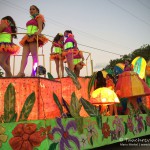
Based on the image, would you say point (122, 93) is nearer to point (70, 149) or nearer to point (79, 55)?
point (79, 55)

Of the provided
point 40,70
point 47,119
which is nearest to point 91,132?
point 47,119

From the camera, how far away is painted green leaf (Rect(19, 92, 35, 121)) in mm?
3972

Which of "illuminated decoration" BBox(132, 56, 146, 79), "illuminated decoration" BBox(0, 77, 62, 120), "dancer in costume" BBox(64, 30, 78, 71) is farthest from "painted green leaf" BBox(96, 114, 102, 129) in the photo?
"illuminated decoration" BBox(132, 56, 146, 79)

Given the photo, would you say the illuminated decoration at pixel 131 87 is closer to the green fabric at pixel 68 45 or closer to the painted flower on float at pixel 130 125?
the painted flower on float at pixel 130 125

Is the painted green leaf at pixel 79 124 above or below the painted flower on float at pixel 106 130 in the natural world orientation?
above

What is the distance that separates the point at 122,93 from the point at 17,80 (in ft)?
12.1

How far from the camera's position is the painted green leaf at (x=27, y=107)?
13.0ft

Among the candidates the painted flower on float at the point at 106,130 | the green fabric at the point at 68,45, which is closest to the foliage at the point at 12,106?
the painted flower on float at the point at 106,130

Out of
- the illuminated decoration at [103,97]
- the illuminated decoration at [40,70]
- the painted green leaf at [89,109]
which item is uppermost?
the illuminated decoration at [40,70]

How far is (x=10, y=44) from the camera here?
498 cm

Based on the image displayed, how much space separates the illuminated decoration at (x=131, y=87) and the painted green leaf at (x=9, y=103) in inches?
148

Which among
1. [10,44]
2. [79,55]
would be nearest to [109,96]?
[79,55]

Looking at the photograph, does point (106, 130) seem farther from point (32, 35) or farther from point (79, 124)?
point (32, 35)

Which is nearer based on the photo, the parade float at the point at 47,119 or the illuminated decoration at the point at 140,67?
the parade float at the point at 47,119
